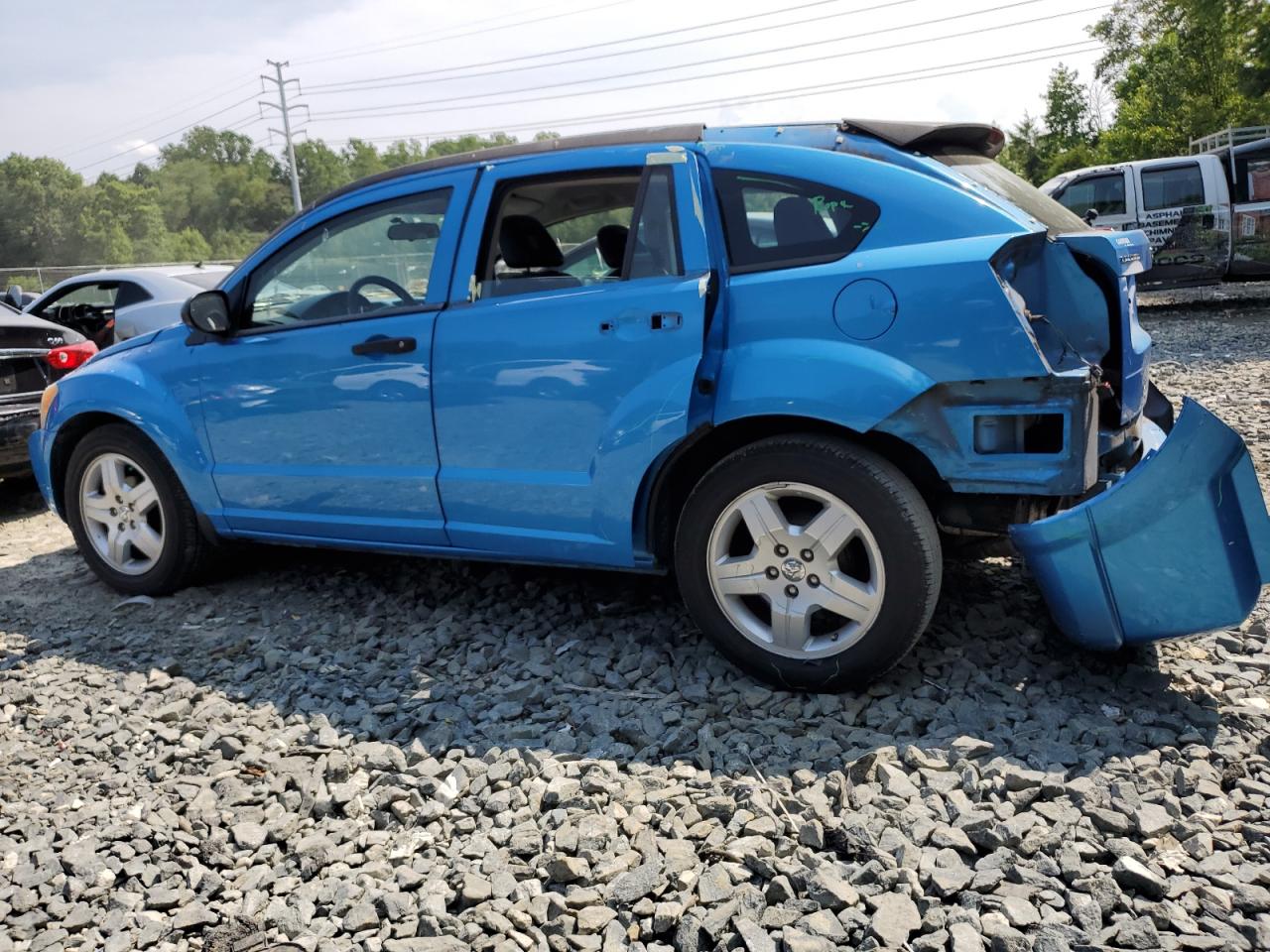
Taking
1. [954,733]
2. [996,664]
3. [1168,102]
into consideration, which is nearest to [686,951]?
[954,733]

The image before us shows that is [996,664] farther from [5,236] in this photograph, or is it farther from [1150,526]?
[5,236]

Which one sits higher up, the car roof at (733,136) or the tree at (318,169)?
the tree at (318,169)

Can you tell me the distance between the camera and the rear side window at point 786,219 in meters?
3.46

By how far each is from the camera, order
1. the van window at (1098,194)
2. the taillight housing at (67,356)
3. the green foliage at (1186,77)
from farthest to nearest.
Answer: the green foliage at (1186,77) < the van window at (1098,194) < the taillight housing at (67,356)

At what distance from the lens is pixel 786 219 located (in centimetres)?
357

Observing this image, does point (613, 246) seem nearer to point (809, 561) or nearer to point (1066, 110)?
point (809, 561)

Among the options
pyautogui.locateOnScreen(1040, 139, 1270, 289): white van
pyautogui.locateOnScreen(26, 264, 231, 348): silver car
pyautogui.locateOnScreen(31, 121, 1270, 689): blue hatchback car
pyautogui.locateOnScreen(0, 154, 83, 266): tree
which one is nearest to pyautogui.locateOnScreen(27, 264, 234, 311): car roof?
pyautogui.locateOnScreen(26, 264, 231, 348): silver car

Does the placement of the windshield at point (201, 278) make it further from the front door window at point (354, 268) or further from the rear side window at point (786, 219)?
A: the rear side window at point (786, 219)

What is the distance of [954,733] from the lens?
3.27 m

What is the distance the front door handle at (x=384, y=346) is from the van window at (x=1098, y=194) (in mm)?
13086

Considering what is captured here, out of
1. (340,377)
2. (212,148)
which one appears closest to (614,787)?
(340,377)

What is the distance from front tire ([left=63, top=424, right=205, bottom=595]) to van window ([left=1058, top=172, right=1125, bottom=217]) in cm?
1333

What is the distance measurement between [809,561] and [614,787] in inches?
38.2

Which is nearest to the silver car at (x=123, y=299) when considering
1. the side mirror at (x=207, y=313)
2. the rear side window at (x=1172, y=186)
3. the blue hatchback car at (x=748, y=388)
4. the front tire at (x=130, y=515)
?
the front tire at (x=130, y=515)
